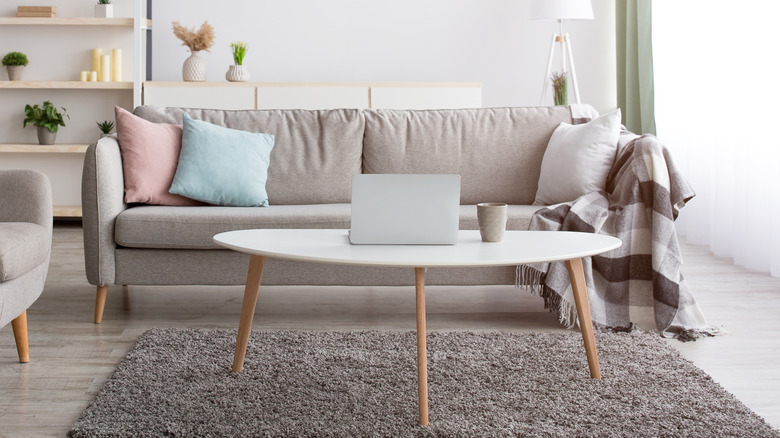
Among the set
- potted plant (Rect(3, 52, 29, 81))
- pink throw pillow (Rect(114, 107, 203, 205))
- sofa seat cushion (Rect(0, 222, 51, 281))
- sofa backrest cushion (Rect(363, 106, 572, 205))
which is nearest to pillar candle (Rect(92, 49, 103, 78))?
potted plant (Rect(3, 52, 29, 81))

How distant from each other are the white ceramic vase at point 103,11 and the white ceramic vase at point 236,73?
2.90ft

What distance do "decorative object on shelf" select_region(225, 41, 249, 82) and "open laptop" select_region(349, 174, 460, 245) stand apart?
343cm

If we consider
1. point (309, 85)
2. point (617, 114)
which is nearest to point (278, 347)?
point (617, 114)

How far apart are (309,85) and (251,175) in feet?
6.91

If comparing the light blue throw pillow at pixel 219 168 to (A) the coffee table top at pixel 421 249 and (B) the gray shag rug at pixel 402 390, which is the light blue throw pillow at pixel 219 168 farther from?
(A) the coffee table top at pixel 421 249

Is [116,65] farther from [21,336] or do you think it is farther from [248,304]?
[248,304]

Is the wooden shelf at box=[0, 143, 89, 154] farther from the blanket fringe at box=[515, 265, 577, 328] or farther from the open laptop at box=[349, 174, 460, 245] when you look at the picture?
the open laptop at box=[349, 174, 460, 245]

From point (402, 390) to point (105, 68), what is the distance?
396 centimetres

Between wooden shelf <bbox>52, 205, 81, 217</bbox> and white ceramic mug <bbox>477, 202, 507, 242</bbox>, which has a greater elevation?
white ceramic mug <bbox>477, 202, 507, 242</bbox>

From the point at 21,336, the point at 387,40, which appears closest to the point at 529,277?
the point at 21,336

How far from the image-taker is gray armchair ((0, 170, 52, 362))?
2.02 m

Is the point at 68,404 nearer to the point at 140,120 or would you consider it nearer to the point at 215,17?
the point at 140,120

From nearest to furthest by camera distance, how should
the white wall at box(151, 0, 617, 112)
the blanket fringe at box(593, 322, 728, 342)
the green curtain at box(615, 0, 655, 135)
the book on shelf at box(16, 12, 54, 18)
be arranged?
the blanket fringe at box(593, 322, 728, 342), the green curtain at box(615, 0, 655, 135), the book on shelf at box(16, 12, 54, 18), the white wall at box(151, 0, 617, 112)

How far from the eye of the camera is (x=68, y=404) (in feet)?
6.23
